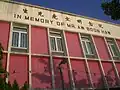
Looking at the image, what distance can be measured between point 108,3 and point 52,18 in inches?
168

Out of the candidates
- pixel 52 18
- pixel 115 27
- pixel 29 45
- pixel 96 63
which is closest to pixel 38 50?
pixel 29 45

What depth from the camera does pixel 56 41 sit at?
37.7 feet

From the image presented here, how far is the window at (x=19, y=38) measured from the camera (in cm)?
1003

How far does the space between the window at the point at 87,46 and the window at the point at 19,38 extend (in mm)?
4087

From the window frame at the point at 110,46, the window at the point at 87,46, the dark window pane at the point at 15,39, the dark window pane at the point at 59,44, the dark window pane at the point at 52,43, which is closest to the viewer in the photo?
the dark window pane at the point at 15,39

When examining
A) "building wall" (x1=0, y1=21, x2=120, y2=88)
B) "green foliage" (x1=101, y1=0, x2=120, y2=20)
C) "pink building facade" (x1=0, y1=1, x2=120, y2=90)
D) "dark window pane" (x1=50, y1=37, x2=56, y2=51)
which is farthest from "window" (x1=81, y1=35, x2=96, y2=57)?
"green foliage" (x1=101, y1=0, x2=120, y2=20)

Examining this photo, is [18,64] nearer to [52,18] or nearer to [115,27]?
[52,18]

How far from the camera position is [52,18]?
1198cm

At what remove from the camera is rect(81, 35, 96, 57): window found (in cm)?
1204

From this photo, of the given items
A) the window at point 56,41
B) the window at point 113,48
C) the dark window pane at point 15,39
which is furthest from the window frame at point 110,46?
the dark window pane at point 15,39

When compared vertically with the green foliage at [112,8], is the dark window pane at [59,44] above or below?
below

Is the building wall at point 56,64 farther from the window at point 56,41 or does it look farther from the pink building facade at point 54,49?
the window at point 56,41

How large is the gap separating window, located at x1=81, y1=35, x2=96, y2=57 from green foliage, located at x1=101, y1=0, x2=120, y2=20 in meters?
3.61

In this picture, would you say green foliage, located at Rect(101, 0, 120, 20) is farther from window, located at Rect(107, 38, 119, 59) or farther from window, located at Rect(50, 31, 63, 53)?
window, located at Rect(107, 38, 119, 59)
